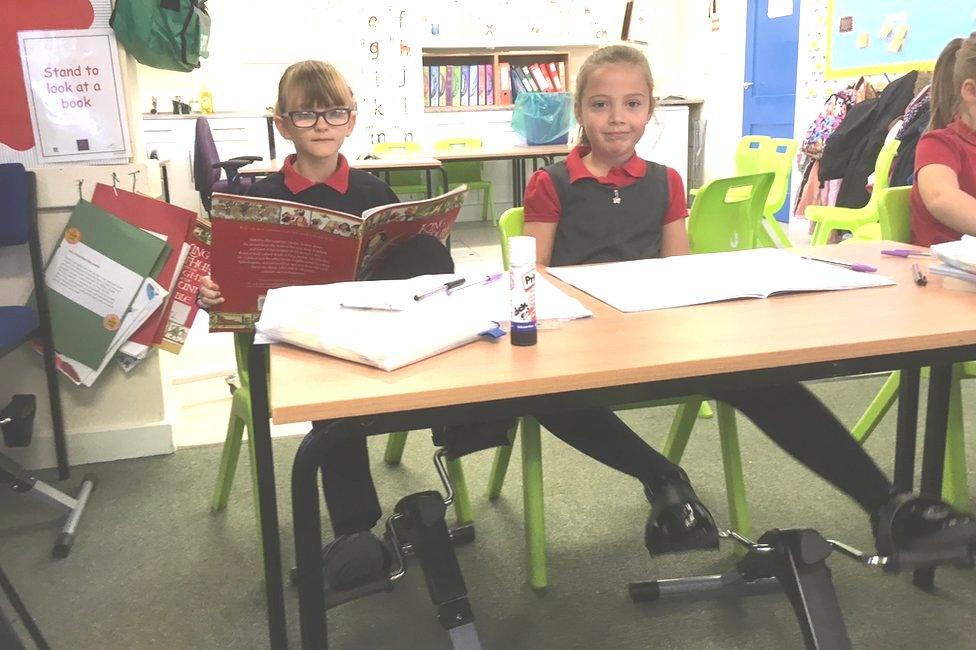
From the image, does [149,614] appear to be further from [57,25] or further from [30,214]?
[57,25]

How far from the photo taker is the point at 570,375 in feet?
2.64

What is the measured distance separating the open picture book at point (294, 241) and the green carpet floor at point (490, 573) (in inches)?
21.7

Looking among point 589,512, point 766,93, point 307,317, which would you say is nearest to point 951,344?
point 307,317

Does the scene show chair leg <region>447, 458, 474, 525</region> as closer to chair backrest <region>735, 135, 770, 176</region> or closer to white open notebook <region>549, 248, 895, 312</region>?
white open notebook <region>549, 248, 895, 312</region>

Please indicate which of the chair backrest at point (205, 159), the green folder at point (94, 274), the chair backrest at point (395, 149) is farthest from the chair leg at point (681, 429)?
the chair backrest at point (395, 149)

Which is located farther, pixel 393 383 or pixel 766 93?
pixel 766 93

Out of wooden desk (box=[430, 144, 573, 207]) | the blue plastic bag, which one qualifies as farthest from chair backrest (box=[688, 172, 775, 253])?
the blue plastic bag

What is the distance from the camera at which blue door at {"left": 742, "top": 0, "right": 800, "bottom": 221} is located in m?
5.24

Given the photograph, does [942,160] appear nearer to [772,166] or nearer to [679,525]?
[679,525]

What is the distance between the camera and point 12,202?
1879 millimetres

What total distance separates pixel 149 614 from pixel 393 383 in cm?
99

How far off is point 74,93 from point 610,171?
4.35 ft

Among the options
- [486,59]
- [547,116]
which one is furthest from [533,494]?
[486,59]

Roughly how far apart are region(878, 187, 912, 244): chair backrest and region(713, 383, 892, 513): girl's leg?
2.21 feet
